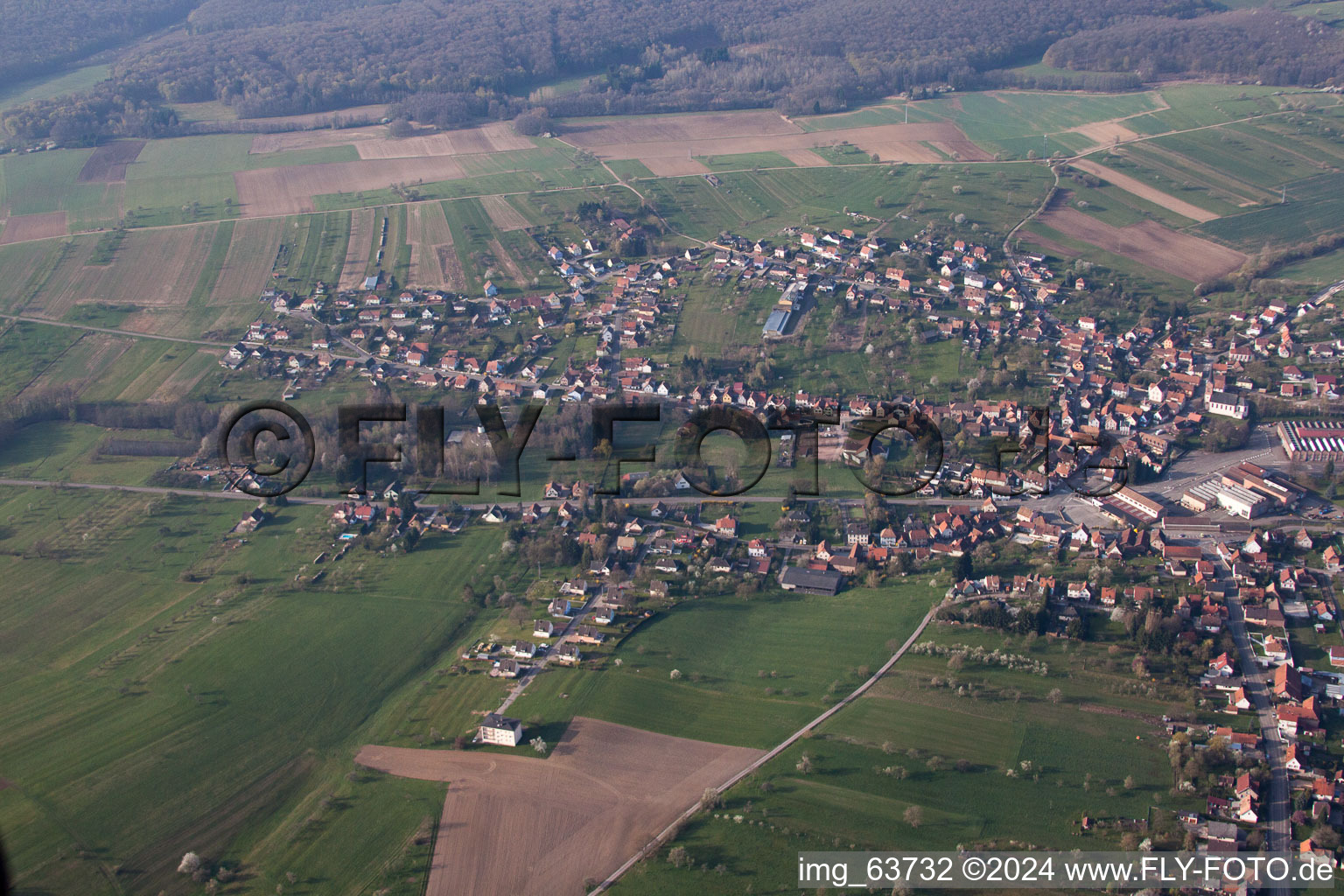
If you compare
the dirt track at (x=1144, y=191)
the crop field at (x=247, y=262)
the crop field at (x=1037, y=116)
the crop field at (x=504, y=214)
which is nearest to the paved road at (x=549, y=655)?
the crop field at (x=247, y=262)

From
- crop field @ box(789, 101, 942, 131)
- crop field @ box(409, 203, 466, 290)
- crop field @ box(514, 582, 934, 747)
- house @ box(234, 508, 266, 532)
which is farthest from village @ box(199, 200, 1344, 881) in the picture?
crop field @ box(789, 101, 942, 131)

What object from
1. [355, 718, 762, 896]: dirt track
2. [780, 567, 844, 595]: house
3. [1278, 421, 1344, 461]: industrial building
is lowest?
[355, 718, 762, 896]: dirt track

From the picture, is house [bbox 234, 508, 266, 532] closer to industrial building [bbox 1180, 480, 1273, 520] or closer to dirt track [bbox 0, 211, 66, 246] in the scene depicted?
industrial building [bbox 1180, 480, 1273, 520]

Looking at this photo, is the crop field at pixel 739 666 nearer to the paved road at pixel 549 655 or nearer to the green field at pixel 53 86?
the paved road at pixel 549 655

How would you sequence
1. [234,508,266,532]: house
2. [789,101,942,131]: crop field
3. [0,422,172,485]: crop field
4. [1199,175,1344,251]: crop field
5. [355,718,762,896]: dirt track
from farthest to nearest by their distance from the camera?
[789,101,942,131]: crop field, [1199,175,1344,251]: crop field, [0,422,172,485]: crop field, [234,508,266,532]: house, [355,718,762,896]: dirt track

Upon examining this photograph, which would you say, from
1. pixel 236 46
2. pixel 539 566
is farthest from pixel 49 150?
pixel 539 566

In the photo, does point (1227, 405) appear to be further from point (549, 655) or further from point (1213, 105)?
point (1213, 105)
